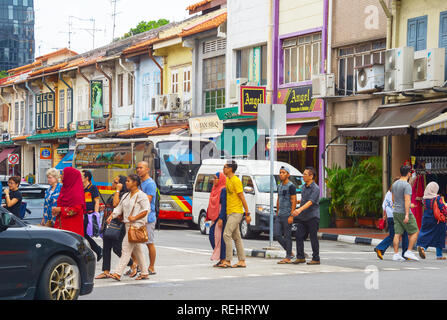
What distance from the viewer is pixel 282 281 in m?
11.7

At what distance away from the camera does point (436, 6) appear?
22.5 meters

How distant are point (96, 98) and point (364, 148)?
21877 millimetres

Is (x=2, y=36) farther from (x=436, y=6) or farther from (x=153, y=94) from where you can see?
(x=436, y=6)

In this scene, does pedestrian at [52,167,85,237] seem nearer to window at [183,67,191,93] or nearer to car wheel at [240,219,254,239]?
car wheel at [240,219,254,239]

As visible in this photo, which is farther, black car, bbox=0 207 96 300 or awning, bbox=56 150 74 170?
awning, bbox=56 150 74 170

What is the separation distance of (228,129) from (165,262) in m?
17.9

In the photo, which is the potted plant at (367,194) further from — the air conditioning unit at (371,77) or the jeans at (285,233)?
the jeans at (285,233)

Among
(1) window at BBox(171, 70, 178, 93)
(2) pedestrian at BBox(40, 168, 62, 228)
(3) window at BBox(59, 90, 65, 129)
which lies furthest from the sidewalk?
(3) window at BBox(59, 90, 65, 129)

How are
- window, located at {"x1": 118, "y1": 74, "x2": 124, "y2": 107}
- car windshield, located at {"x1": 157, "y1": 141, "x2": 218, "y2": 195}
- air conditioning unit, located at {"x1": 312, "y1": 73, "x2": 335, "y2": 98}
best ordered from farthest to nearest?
window, located at {"x1": 118, "y1": 74, "x2": 124, "y2": 107} → air conditioning unit, located at {"x1": 312, "y1": 73, "x2": 335, "y2": 98} → car windshield, located at {"x1": 157, "y1": 141, "x2": 218, "y2": 195}

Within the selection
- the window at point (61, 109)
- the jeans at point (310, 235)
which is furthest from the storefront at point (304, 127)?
the window at point (61, 109)

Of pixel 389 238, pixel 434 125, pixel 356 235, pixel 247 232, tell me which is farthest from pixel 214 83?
pixel 389 238

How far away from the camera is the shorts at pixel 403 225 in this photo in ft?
50.5

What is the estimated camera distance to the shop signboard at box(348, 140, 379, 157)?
24.9 m

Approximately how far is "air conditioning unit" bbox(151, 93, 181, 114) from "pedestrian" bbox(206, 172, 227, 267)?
73.0ft
